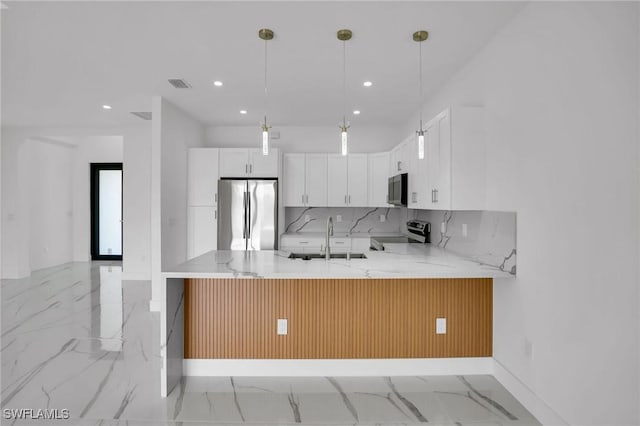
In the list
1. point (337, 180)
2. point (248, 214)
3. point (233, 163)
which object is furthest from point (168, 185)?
point (337, 180)

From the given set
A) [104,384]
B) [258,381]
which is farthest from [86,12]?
[258,381]

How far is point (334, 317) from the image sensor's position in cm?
271

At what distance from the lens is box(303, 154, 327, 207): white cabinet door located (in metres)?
5.19

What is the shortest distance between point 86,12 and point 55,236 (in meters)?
6.51

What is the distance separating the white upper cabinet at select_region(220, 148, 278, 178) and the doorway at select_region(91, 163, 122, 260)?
4.34m

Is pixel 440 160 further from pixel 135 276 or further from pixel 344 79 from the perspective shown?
pixel 135 276

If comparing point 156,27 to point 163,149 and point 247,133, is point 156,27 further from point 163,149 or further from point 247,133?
point 247,133

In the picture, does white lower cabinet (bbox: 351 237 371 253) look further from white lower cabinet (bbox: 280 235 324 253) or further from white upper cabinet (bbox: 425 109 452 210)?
white upper cabinet (bbox: 425 109 452 210)

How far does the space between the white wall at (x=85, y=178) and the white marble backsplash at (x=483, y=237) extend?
7.27 meters

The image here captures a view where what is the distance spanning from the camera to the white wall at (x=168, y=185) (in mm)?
4230

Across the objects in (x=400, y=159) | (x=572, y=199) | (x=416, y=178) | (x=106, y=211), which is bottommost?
(x=106, y=211)

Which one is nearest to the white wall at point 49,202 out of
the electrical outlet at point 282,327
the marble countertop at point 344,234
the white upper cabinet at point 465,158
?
the marble countertop at point 344,234

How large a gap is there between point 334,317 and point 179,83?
113 inches

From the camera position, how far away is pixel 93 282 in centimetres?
589
